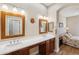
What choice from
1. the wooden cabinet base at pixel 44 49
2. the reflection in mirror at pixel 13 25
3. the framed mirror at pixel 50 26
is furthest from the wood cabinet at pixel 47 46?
the reflection in mirror at pixel 13 25

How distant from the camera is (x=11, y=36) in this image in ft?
5.68

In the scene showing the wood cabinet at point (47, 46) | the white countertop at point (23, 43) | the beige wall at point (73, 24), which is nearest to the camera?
the white countertop at point (23, 43)

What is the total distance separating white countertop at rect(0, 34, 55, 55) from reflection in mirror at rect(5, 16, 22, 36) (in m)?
0.18

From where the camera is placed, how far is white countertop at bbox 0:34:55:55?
5.34ft

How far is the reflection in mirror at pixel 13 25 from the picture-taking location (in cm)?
168

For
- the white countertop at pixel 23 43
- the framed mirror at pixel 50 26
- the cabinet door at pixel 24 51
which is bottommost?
the cabinet door at pixel 24 51

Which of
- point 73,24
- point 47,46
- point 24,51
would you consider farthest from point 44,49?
point 73,24

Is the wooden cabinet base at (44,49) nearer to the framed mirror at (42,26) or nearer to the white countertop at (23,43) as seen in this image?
the white countertop at (23,43)

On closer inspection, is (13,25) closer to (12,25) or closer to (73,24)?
(12,25)

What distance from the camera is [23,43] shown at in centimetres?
186

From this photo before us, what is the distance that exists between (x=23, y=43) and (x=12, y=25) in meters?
0.42

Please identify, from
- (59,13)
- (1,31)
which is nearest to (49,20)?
(59,13)

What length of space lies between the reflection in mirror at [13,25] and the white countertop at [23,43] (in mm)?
183

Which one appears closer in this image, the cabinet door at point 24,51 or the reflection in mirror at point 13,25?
the reflection in mirror at point 13,25
